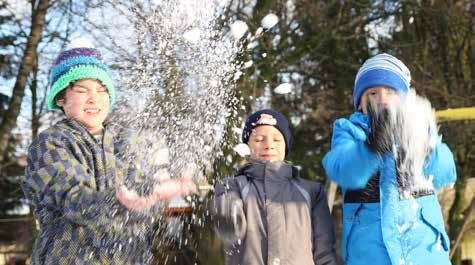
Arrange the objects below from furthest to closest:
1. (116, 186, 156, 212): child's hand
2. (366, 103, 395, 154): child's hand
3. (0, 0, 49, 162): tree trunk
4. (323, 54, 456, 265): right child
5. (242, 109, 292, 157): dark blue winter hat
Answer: (0, 0, 49, 162): tree trunk → (242, 109, 292, 157): dark blue winter hat → (323, 54, 456, 265): right child → (366, 103, 395, 154): child's hand → (116, 186, 156, 212): child's hand

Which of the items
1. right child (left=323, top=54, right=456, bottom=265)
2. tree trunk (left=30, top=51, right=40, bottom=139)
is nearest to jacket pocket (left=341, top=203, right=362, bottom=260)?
right child (left=323, top=54, right=456, bottom=265)

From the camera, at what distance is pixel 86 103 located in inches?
96.0

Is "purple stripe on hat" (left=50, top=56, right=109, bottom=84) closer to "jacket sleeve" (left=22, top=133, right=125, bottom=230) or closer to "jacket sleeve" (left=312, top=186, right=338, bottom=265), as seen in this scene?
"jacket sleeve" (left=22, top=133, right=125, bottom=230)

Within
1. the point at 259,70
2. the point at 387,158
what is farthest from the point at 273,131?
the point at 259,70

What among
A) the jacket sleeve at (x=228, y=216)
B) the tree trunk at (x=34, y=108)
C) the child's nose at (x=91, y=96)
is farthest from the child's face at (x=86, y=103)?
the tree trunk at (x=34, y=108)

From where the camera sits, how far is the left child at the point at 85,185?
2092 mm

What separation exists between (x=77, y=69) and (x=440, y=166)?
1.52m

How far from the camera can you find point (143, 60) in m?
6.14

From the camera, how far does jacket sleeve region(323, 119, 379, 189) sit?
2480mm

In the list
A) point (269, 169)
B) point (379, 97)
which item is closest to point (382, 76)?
point (379, 97)

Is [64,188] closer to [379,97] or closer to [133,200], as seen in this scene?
[133,200]

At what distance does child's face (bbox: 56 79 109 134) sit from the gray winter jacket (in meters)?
0.95

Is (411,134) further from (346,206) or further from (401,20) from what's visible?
(401,20)

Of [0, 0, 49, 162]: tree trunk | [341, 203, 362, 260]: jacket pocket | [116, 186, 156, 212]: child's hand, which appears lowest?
[341, 203, 362, 260]: jacket pocket
